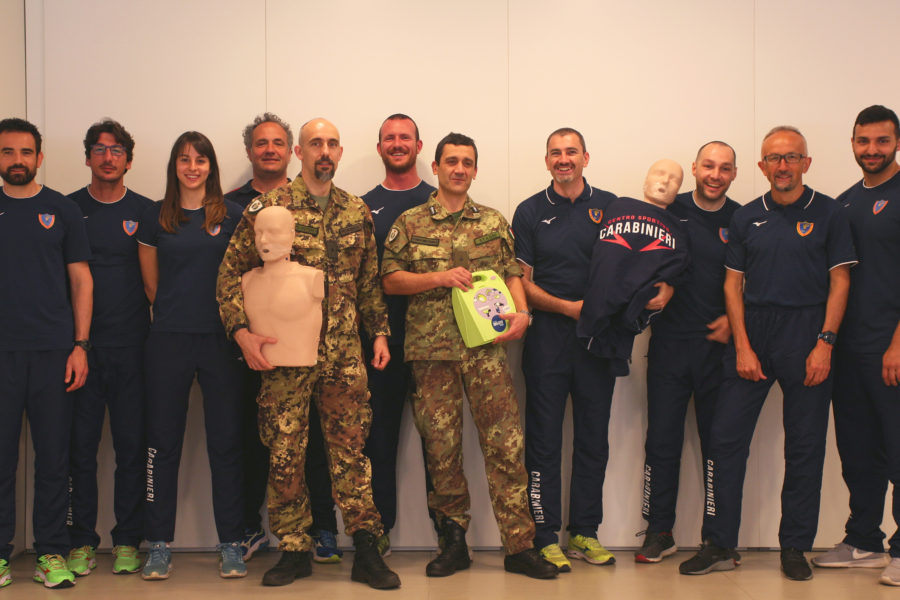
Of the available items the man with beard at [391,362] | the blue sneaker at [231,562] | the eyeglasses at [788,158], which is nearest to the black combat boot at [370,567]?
the man with beard at [391,362]

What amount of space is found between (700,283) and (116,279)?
2.95m

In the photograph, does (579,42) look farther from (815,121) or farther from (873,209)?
(873,209)

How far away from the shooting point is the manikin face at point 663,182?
3836mm

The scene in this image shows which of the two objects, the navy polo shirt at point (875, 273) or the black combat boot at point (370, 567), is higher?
the navy polo shirt at point (875, 273)

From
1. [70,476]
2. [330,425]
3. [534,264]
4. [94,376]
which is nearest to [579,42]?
[534,264]

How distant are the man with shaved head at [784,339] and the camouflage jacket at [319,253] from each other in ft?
6.14

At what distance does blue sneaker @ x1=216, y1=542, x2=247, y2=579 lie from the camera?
143 inches

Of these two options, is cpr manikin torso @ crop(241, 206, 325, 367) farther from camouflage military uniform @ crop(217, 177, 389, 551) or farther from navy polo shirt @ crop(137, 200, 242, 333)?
navy polo shirt @ crop(137, 200, 242, 333)

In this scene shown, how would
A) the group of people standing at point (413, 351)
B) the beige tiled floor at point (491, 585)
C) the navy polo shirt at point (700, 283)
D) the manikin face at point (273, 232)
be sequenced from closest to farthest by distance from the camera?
the manikin face at point (273, 232)
the beige tiled floor at point (491, 585)
the group of people standing at point (413, 351)
the navy polo shirt at point (700, 283)

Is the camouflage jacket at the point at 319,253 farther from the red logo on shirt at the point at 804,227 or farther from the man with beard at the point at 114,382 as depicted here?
the red logo on shirt at the point at 804,227

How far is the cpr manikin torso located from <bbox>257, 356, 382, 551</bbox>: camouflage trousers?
0.12 metres

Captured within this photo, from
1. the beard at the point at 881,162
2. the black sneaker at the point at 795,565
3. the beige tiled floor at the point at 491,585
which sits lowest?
the beige tiled floor at the point at 491,585

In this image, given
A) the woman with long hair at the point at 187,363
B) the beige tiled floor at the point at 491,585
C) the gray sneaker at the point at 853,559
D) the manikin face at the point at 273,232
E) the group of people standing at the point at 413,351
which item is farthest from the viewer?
the gray sneaker at the point at 853,559

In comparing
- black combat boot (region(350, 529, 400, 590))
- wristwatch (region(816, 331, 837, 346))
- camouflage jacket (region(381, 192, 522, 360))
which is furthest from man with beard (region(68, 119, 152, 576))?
wristwatch (region(816, 331, 837, 346))
